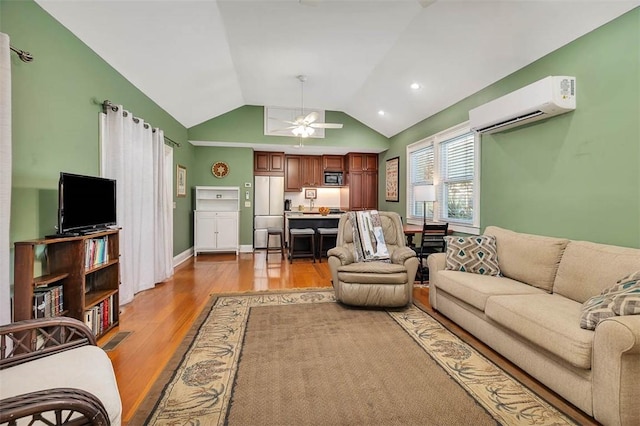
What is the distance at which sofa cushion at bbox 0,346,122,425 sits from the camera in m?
1.13

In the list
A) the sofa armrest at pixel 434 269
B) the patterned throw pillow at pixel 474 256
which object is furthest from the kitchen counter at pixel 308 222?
the patterned throw pillow at pixel 474 256

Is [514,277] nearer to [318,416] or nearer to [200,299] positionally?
[318,416]

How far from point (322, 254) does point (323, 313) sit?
119 inches

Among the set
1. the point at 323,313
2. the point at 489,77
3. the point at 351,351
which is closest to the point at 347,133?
the point at 489,77

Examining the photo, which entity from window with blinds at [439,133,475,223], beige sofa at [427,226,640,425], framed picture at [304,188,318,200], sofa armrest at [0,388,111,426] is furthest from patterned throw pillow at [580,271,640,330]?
framed picture at [304,188,318,200]

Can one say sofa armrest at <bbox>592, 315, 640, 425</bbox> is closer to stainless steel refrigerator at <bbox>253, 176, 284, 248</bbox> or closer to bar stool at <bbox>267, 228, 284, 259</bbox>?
bar stool at <bbox>267, 228, 284, 259</bbox>

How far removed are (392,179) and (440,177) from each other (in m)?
1.90

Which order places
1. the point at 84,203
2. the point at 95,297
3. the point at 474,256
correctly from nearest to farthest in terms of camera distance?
the point at 84,203 → the point at 95,297 → the point at 474,256

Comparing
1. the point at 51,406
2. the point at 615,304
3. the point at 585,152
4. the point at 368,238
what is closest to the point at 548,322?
the point at 615,304

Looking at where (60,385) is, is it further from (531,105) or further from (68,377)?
(531,105)

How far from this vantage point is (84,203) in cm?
257

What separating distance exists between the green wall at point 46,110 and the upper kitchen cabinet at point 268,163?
4.31 m

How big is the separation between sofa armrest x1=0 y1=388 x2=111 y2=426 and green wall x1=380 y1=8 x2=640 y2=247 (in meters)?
3.40

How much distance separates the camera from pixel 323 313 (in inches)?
125
